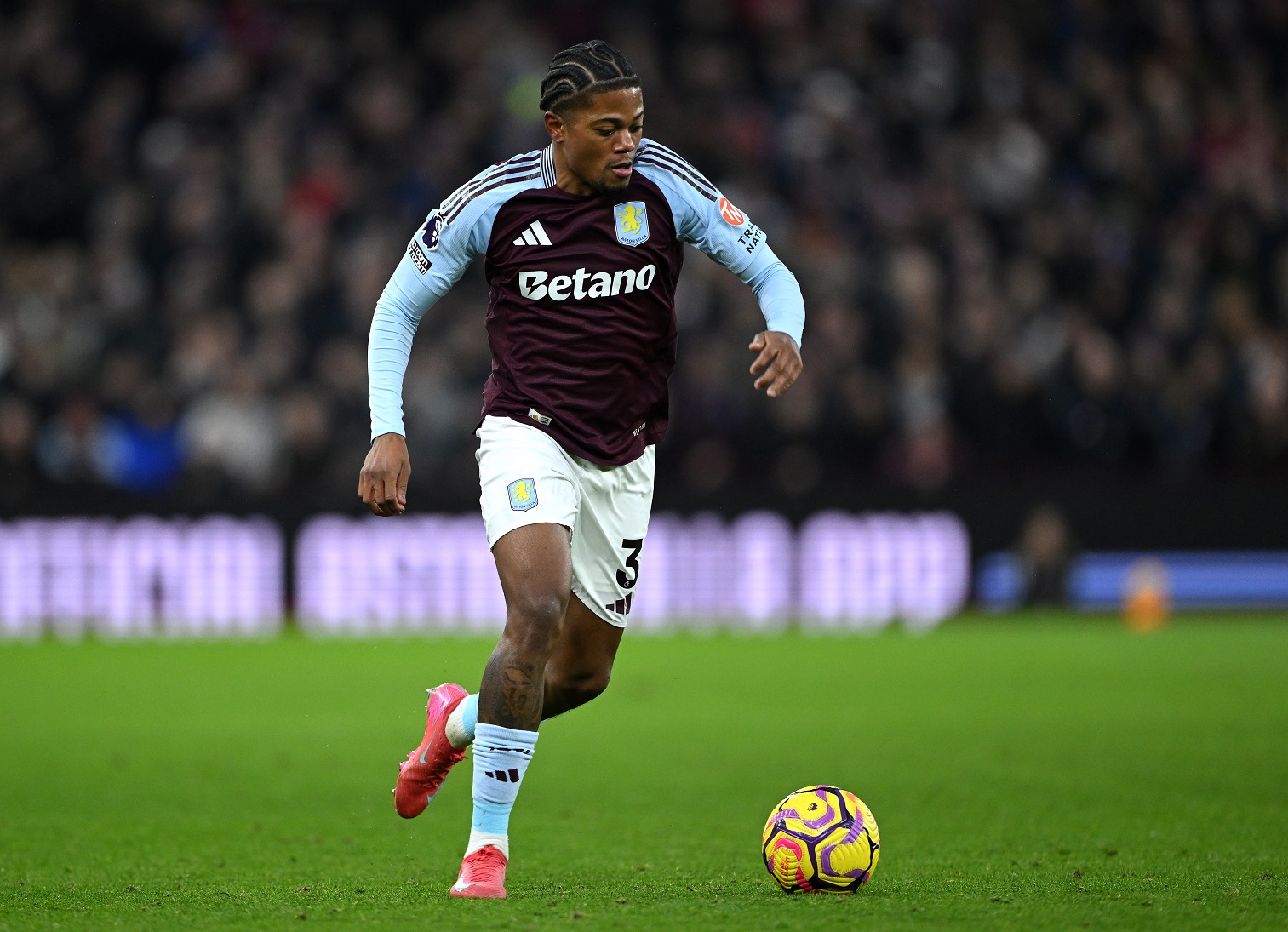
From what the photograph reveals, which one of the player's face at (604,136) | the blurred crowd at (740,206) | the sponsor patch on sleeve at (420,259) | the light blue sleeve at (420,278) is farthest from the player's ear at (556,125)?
the blurred crowd at (740,206)

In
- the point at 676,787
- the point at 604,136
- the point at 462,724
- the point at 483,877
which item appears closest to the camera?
the point at 483,877

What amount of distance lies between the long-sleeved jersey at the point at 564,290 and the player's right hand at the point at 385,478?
20cm

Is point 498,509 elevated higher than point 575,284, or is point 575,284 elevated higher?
point 575,284

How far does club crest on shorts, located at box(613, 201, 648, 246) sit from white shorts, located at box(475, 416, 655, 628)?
0.66m

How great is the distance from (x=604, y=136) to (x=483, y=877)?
2203 mm

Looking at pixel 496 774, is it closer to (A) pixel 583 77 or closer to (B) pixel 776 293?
(B) pixel 776 293

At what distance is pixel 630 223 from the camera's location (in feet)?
18.0

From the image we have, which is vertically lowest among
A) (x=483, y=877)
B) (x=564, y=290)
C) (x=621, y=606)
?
(x=483, y=877)

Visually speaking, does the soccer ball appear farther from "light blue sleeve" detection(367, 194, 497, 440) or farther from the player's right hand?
"light blue sleeve" detection(367, 194, 497, 440)

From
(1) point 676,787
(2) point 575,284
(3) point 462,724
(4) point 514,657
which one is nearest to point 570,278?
(2) point 575,284

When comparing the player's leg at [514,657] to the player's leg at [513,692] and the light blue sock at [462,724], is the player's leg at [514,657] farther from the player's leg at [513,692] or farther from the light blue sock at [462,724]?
the light blue sock at [462,724]

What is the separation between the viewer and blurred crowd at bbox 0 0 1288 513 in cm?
1595

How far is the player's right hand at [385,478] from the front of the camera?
16.8ft

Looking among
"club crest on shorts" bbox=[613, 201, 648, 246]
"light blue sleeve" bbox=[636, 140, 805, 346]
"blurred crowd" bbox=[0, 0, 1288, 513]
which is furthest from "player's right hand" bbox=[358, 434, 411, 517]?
"blurred crowd" bbox=[0, 0, 1288, 513]
